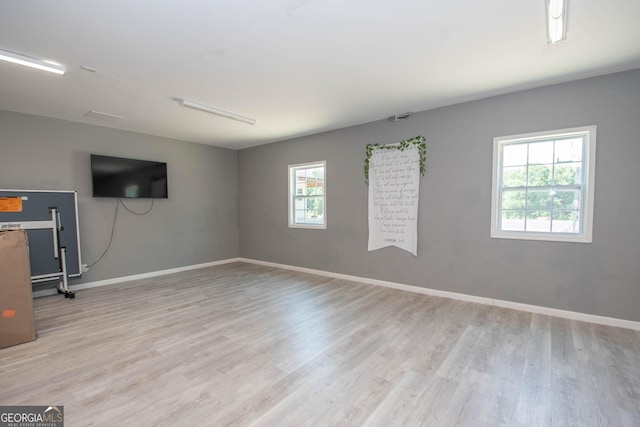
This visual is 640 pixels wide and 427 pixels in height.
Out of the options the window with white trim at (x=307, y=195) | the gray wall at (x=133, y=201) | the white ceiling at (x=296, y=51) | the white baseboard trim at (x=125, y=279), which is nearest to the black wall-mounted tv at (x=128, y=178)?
the gray wall at (x=133, y=201)

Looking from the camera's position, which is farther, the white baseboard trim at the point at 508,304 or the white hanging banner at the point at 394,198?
the white hanging banner at the point at 394,198

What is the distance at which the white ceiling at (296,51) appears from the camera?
2035 mm

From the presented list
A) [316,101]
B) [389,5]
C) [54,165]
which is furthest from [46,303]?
[389,5]

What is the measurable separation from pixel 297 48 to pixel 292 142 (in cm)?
330

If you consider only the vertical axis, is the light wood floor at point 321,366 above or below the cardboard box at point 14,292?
below

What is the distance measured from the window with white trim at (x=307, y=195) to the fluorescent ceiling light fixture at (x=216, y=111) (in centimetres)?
147

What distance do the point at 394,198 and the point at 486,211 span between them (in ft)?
4.15

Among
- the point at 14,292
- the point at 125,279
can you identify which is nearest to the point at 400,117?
the point at 14,292

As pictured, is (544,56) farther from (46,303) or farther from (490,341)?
(46,303)

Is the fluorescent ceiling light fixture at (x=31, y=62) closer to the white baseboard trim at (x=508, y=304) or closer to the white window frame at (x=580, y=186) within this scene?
the white baseboard trim at (x=508, y=304)

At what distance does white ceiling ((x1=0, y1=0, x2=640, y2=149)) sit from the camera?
2.04 m

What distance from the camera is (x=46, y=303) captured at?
3832 mm

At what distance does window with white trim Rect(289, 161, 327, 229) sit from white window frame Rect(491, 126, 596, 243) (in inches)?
107

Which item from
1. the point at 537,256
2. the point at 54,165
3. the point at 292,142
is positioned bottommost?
the point at 537,256
